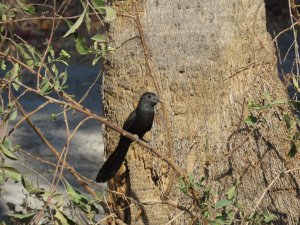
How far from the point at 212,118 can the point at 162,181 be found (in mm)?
479

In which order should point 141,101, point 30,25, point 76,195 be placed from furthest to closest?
point 30,25 → point 141,101 → point 76,195

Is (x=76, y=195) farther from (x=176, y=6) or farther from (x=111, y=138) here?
(x=176, y=6)

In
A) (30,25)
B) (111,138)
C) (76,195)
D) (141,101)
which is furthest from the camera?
(30,25)

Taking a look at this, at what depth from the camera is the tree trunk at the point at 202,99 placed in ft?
15.9

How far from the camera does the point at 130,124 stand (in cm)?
505

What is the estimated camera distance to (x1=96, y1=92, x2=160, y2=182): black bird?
482cm

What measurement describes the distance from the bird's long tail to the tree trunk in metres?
0.16

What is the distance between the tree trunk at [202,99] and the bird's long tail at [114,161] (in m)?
0.16

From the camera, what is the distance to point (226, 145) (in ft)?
16.0

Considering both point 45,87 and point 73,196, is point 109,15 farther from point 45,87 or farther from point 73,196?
point 73,196

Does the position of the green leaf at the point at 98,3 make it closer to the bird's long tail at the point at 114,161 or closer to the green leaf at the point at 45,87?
the green leaf at the point at 45,87

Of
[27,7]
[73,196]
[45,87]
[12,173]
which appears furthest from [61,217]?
[27,7]

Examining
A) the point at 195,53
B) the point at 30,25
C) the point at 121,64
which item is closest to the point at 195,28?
the point at 195,53

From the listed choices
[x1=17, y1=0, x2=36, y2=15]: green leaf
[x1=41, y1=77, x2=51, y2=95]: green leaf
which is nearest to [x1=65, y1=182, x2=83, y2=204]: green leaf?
[x1=41, y1=77, x2=51, y2=95]: green leaf
